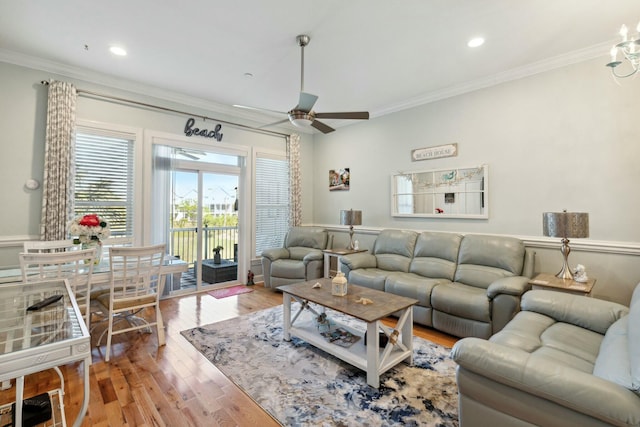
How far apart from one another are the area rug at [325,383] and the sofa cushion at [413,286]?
48 centimetres

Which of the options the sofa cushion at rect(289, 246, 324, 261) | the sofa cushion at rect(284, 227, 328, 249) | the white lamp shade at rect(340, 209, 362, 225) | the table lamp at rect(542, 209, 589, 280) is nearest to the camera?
the table lamp at rect(542, 209, 589, 280)

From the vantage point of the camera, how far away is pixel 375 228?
5.11m

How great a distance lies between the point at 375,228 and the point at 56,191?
177 inches

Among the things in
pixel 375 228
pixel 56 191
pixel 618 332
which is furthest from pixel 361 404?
pixel 56 191

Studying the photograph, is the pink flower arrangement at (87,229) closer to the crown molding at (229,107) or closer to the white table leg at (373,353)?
the crown molding at (229,107)

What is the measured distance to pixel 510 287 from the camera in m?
2.78

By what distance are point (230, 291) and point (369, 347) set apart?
3.26m

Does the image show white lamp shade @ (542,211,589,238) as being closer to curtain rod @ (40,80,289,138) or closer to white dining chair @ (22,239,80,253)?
curtain rod @ (40,80,289,138)

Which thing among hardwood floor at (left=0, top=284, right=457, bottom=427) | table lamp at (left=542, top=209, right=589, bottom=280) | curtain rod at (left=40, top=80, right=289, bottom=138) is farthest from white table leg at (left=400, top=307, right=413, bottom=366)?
curtain rod at (left=40, top=80, right=289, bottom=138)

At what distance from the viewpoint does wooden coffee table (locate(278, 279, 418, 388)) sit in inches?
Answer: 89.0

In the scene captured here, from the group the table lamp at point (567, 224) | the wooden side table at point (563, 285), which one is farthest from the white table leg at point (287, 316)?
the table lamp at point (567, 224)

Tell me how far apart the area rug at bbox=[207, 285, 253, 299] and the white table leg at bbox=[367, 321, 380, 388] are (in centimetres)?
304

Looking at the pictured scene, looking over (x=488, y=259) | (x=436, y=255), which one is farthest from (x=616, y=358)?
(x=436, y=255)

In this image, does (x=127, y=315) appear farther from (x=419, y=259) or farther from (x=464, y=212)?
(x=464, y=212)
